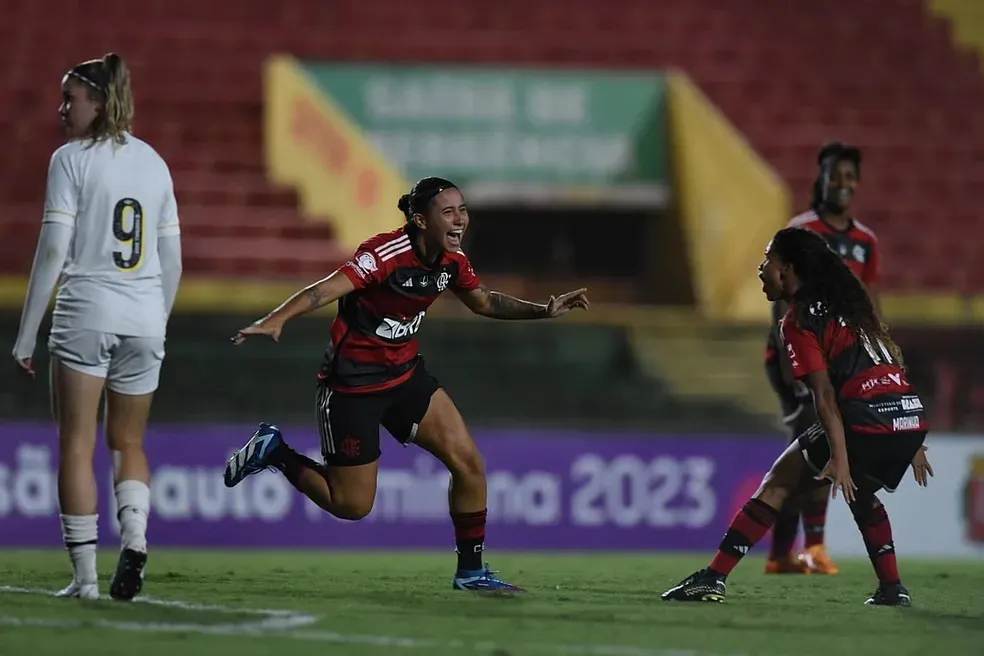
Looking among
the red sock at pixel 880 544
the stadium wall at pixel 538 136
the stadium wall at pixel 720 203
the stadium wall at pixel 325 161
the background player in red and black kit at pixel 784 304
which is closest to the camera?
the red sock at pixel 880 544

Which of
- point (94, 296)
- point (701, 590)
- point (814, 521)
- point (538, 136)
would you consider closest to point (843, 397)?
point (701, 590)

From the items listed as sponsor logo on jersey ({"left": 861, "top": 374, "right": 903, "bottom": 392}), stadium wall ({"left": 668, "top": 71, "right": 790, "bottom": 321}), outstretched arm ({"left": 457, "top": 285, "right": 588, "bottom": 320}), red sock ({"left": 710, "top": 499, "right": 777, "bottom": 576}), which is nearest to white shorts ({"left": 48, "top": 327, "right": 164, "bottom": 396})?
outstretched arm ({"left": 457, "top": 285, "right": 588, "bottom": 320})

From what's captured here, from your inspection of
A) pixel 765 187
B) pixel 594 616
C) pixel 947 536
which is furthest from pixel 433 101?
pixel 594 616

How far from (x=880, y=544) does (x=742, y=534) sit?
1.81 ft

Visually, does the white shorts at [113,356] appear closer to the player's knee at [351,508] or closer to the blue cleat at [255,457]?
the blue cleat at [255,457]

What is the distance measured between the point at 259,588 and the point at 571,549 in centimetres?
511

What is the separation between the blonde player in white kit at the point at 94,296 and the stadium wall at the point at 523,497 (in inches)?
211

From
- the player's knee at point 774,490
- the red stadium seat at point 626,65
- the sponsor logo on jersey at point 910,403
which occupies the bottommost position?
the player's knee at point 774,490

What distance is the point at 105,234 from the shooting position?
5.88 m

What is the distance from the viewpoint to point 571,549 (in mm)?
11641

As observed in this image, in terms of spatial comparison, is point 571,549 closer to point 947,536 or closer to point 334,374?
point 947,536

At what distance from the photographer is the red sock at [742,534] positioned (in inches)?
257

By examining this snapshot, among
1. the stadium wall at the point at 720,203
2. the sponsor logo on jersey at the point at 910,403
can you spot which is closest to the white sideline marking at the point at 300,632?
the sponsor logo on jersey at the point at 910,403

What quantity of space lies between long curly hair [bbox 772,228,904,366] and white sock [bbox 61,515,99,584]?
9.11 feet
